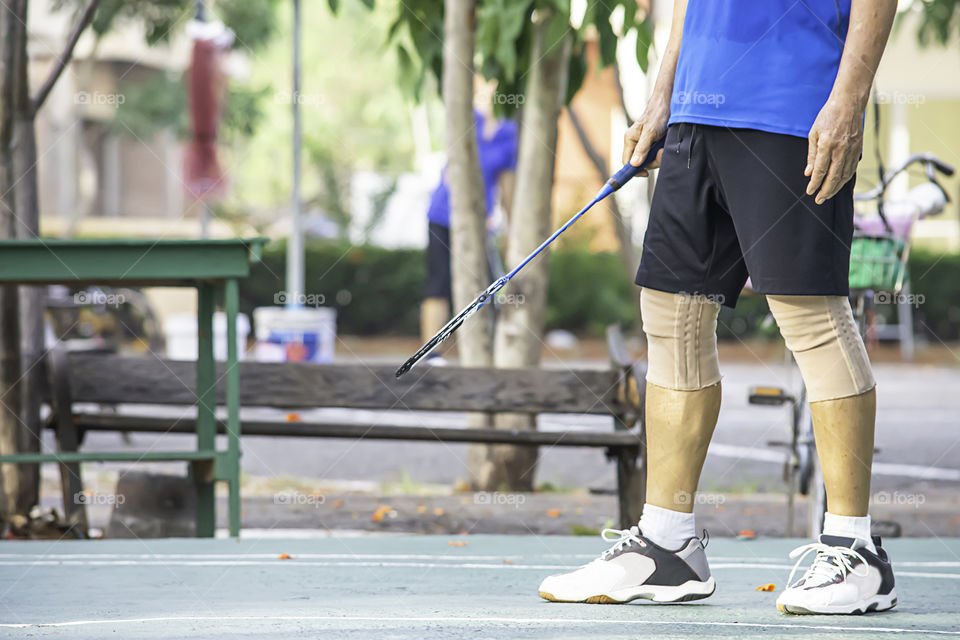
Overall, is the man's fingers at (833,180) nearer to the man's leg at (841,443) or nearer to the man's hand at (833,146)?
the man's hand at (833,146)

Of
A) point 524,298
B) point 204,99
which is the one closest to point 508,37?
point 524,298

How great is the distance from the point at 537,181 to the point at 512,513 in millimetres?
1477

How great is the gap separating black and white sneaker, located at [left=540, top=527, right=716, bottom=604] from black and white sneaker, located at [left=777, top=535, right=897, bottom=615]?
0.21 m

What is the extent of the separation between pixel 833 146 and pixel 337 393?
101 inches

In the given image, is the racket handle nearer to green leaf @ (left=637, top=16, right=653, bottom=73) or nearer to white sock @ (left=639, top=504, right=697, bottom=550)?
white sock @ (left=639, top=504, right=697, bottom=550)

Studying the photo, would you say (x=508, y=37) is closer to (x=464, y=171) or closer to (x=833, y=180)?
(x=464, y=171)

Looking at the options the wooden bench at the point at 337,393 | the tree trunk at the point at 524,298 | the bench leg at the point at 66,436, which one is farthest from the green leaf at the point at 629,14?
the bench leg at the point at 66,436

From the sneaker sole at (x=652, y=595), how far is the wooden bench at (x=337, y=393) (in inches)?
71.8

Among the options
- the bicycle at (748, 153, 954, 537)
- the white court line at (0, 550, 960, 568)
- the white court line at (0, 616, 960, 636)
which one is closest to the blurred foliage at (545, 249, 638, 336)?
the bicycle at (748, 153, 954, 537)

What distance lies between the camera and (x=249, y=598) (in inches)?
108

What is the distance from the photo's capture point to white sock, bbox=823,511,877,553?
258cm

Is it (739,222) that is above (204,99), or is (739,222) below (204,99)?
below

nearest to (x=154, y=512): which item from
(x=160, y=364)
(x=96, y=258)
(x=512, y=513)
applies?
(x=160, y=364)

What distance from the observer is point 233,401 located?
158 inches
